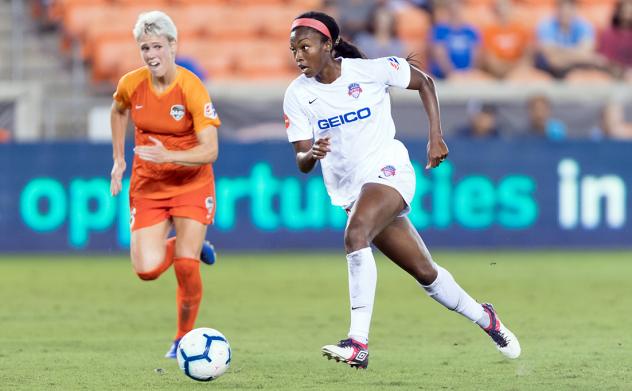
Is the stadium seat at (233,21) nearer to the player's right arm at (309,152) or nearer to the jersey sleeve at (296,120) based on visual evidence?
the jersey sleeve at (296,120)

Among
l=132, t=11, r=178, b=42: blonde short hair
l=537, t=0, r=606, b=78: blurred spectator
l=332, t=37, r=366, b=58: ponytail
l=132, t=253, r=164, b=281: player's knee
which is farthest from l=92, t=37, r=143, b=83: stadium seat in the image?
l=332, t=37, r=366, b=58: ponytail

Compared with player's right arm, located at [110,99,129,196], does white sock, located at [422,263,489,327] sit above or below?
below

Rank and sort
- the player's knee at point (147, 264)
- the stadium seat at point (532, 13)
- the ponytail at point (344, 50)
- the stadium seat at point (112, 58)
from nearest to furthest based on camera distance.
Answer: the ponytail at point (344, 50)
the player's knee at point (147, 264)
the stadium seat at point (112, 58)
the stadium seat at point (532, 13)

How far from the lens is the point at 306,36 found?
300 inches

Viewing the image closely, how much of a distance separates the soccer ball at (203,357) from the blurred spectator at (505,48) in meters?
11.3

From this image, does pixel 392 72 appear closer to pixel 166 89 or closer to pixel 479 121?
pixel 166 89

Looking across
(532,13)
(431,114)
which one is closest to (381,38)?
(532,13)

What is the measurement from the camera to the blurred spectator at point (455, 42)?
699 inches

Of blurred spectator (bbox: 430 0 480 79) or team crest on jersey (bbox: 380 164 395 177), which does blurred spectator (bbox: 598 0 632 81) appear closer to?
blurred spectator (bbox: 430 0 480 79)

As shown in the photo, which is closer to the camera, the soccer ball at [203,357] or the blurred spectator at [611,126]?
the soccer ball at [203,357]

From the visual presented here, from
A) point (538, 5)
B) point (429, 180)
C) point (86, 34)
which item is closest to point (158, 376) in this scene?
point (429, 180)

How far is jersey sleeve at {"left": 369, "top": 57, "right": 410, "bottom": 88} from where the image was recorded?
7.95m

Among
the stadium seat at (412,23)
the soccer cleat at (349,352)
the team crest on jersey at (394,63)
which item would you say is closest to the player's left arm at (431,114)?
the team crest on jersey at (394,63)

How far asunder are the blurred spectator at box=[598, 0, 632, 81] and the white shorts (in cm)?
1094
